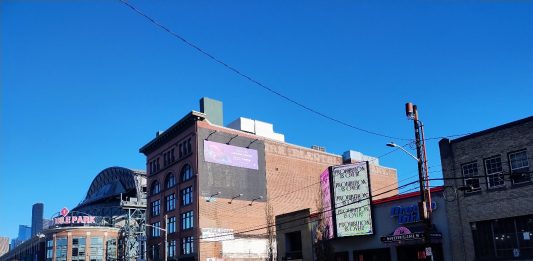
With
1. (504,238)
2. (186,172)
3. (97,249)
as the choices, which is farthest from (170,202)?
(504,238)

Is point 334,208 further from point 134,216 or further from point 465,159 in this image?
point 134,216

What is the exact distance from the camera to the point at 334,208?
138 ft

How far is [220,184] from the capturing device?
221 feet

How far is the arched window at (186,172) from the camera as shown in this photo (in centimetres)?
6814

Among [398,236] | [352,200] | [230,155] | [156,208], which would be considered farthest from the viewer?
[156,208]

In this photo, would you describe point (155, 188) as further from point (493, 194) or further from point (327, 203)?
point (493, 194)

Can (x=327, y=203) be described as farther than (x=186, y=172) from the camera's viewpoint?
No

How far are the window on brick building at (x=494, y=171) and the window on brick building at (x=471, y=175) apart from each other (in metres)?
0.71

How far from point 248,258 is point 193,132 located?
17128 mm

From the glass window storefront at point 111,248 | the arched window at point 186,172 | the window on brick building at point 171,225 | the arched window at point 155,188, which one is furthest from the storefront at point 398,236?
the glass window storefront at point 111,248

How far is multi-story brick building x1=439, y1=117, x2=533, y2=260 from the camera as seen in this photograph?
31109 mm

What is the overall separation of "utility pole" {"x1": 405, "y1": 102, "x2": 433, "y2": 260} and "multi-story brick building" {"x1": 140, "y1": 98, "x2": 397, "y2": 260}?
3507 centimetres

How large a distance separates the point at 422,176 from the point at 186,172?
155 feet

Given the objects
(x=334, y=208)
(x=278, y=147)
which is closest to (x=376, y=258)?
(x=334, y=208)
